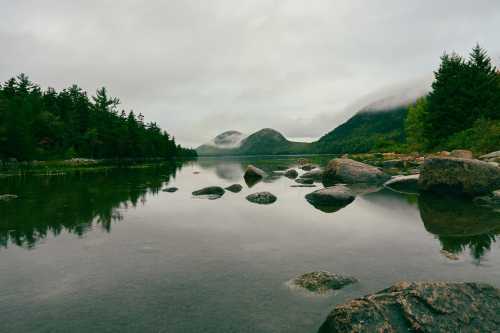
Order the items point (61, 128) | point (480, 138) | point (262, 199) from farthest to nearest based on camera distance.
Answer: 1. point (61, 128)
2. point (480, 138)
3. point (262, 199)

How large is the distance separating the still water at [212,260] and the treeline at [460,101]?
3527cm

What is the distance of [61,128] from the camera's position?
76875 mm

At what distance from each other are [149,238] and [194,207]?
5.46 meters

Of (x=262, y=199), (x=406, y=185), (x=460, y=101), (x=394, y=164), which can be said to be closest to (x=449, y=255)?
(x=262, y=199)

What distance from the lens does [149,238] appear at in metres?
9.45

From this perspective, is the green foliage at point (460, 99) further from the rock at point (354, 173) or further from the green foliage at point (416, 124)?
the rock at point (354, 173)

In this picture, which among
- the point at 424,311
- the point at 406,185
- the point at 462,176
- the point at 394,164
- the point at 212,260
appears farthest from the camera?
the point at 394,164

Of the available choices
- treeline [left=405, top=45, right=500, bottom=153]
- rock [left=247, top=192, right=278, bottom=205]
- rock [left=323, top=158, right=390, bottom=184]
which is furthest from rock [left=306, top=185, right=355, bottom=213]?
treeline [left=405, top=45, right=500, bottom=153]

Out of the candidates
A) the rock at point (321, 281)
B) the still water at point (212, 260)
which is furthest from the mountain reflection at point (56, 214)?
the rock at point (321, 281)

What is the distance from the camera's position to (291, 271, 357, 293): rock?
18.8ft

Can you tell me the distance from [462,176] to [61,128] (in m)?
85.4

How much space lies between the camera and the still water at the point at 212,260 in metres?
4.84

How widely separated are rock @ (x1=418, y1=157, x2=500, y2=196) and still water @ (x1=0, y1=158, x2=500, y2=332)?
2148 mm

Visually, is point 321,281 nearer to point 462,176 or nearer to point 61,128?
point 462,176
